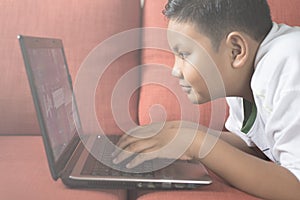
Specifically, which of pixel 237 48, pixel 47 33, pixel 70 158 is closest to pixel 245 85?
pixel 237 48

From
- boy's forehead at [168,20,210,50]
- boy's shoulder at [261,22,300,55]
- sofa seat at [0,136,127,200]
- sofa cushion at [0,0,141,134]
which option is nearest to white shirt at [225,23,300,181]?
boy's shoulder at [261,22,300,55]

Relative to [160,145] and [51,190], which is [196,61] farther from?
[51,190]

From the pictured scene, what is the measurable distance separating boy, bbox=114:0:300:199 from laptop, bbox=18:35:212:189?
0.03 metres

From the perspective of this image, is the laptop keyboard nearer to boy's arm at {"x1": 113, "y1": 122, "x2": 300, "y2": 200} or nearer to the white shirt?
boy's arm at {"x1": 113, "y1": 122, "x2": 300, "y2": 200}

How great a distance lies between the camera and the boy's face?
765mm

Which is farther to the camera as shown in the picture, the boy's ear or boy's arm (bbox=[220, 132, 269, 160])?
boy's arm (bbox=[220, 132, 269, 160])

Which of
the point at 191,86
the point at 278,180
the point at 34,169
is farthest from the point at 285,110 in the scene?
the point at 34,169

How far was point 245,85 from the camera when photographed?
2.68 feet

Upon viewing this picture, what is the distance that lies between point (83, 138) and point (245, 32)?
44cm

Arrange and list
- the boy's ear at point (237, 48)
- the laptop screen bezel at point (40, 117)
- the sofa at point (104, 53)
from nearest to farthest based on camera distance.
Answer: the laptop screen bezel at point (40, 117) → the boy's ear at point (237, 48) → the sofa at point (104, 53)

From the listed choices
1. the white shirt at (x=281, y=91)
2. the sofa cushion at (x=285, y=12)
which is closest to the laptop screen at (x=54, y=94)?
the white shirt at (x=281, y=91)

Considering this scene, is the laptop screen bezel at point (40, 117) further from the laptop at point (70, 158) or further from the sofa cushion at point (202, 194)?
the sofa cushion at point (202, 194)

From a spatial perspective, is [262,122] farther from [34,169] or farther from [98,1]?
[98,1]

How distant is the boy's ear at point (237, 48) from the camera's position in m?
0.75
